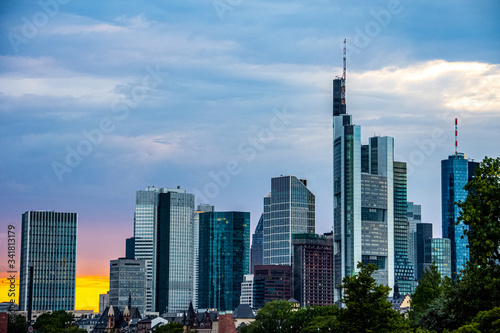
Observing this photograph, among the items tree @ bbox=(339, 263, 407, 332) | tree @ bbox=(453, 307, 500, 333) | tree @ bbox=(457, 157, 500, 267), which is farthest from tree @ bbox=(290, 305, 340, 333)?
tree @ bbox=(453, 307, 500, 333)

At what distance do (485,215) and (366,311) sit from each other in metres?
20.5

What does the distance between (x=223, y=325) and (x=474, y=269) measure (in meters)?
112

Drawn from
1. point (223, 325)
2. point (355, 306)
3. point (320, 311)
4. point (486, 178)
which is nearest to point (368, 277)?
point (355, 306)

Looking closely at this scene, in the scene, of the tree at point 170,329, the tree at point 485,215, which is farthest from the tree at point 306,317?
the tree at point 485,215

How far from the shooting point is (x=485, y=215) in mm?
60000

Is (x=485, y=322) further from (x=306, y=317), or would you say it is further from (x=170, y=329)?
(x=170, y=329)

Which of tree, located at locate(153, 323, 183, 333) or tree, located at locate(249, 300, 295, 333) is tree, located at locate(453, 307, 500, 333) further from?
tree, located at locate(153, 323, 183, 333)

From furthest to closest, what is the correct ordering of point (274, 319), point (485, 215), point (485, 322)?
point (274, 319) → point (485, 215) → point (485, 322)

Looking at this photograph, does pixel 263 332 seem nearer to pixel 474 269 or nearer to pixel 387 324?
pixel 387 324

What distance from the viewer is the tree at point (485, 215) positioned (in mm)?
58656

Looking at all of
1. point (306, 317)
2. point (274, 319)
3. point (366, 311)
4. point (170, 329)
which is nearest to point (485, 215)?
point (366, 311)

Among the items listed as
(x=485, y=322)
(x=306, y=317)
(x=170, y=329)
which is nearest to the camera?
(x=485, y=322)

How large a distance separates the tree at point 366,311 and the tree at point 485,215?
16.3m

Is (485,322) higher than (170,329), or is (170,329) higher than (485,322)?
(485,322)
